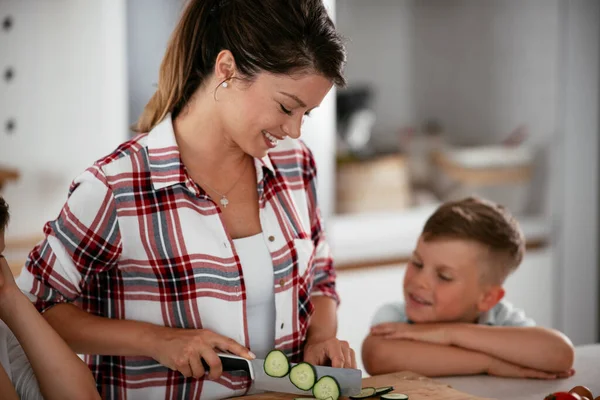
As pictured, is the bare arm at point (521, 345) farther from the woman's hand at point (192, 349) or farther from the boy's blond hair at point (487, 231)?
the woman's hand at point (192, 349)

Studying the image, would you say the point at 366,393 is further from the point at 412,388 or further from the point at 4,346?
the point at 4,346

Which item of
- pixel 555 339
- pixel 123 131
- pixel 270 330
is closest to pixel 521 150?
pixel 123 131

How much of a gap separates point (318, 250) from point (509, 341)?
1.47 feet

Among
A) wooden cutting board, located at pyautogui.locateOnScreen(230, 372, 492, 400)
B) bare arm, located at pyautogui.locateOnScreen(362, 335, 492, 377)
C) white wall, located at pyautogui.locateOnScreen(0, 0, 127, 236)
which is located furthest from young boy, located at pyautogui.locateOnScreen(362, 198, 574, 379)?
white wall, located at pyautogui.locateOnScreen(0, 0, 127, 236)

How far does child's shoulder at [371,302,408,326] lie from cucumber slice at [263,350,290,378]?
20.6 inches

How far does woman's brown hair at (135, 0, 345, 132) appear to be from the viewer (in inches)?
56.7

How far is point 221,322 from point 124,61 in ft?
5.35

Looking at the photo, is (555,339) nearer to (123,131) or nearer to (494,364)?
(494,364)

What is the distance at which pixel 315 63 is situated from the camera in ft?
4.77

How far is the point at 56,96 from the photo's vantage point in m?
2.84

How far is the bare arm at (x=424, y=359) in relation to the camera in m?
1.74

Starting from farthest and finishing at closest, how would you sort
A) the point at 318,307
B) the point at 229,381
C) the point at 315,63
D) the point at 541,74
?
the point at 541,74 → the point at 318,307 → the point at 229,381 → the point at 315,63

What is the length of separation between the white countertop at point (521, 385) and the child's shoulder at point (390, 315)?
226 mm

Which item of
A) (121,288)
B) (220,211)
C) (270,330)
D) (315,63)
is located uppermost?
(315,63)
